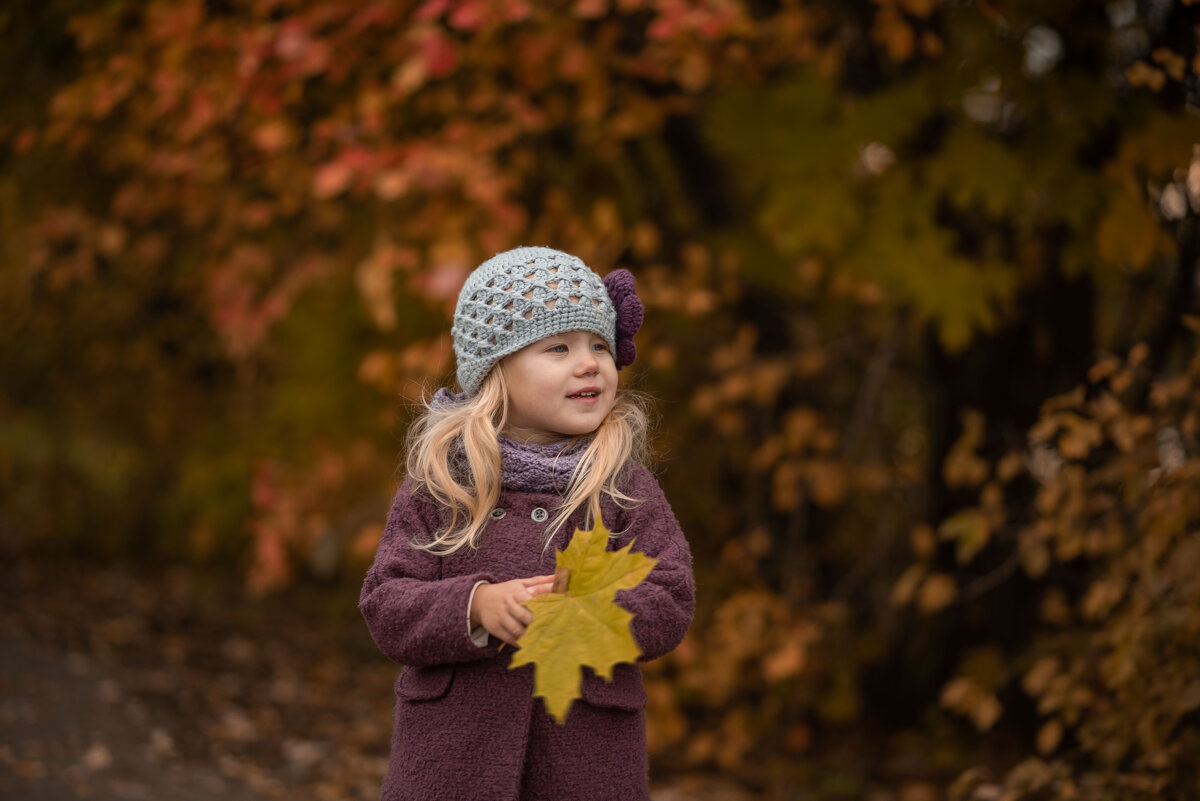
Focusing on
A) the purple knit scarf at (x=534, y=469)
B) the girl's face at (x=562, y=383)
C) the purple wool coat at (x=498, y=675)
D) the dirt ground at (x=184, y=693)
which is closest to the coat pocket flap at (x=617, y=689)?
the purple wool coat at (x=498, y=675)

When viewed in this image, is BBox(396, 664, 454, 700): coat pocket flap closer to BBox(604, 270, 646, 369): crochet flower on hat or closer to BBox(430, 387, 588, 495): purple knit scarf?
BBox(430, 387, 588, 495): purple knit scarf

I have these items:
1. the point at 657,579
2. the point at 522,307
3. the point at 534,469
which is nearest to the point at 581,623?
the point at 657,579

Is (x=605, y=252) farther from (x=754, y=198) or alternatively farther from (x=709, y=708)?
(x=709, y=708)

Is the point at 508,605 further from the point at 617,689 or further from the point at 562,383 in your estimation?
the point at 562,383

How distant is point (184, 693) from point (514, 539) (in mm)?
4632

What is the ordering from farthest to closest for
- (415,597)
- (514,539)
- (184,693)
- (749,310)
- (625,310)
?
1. (184,693)
2. (749,310)
3. (625,310)
4. (514,539)
5. (415,597)

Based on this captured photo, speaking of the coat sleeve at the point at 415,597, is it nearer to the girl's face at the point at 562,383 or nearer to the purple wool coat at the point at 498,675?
the purple wool coat at the point at 498,675

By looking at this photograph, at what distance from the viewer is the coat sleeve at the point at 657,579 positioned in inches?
76.0

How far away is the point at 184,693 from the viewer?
5957 millimetres

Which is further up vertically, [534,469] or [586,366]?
[586,366]

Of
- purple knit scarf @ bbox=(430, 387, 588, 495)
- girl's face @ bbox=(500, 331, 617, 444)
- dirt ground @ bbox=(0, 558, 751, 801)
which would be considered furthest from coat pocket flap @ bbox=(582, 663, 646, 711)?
dirt ground @ bbox=(0, 558, 751, 801)

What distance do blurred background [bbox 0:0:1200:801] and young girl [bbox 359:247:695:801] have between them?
18.9 inches

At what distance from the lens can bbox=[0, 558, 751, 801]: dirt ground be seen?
4656mm

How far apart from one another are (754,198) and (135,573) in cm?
608
